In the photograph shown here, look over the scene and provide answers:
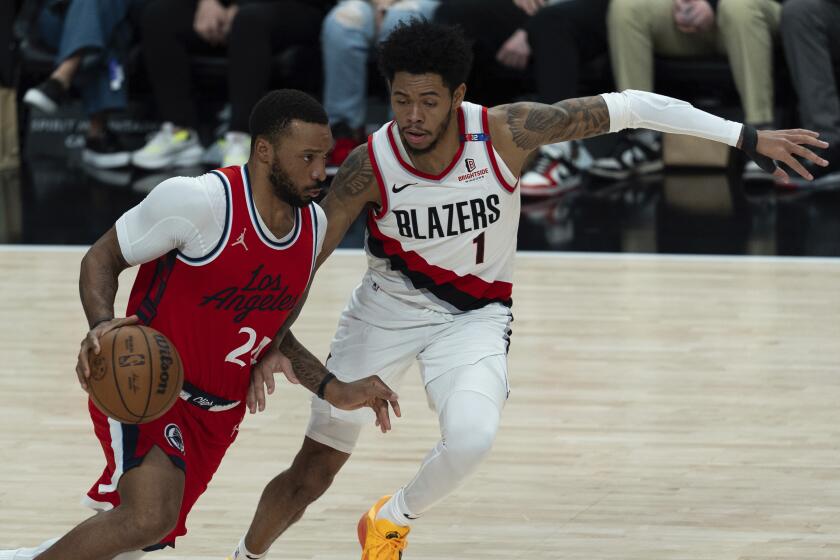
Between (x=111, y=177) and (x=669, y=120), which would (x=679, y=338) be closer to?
(x=669, y=120)

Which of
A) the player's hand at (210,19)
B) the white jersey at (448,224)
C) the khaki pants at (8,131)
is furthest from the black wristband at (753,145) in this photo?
the khaki pants at (8,131)

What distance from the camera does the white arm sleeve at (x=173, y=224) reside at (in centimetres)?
361

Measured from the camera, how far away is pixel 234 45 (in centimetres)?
977

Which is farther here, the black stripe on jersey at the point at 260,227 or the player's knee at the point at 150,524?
the black stripe on jersey at the point at 260,227

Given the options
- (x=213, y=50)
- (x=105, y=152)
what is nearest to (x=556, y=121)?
(x=213, y=50)

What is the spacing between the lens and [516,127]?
167 inches

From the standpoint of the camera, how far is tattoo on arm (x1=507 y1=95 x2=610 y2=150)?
424cm

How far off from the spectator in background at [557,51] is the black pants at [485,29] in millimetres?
141

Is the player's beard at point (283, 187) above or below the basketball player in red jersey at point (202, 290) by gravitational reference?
above

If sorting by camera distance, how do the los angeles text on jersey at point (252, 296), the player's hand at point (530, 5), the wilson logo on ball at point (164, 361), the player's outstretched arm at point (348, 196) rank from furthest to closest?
the player's hand at point (530, 5) < the player's outstretched arm at point (348, 196) < the los angeles text on jersey at point (252, 296) < the wilson logo on ball at point (164, 361)

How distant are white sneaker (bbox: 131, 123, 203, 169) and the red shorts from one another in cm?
665

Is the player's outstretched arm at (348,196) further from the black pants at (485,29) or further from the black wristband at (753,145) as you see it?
the black pants at (485,29)

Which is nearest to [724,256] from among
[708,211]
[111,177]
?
[708,211]

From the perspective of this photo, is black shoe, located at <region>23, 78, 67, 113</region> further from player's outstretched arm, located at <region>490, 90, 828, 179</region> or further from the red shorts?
the red shorts
